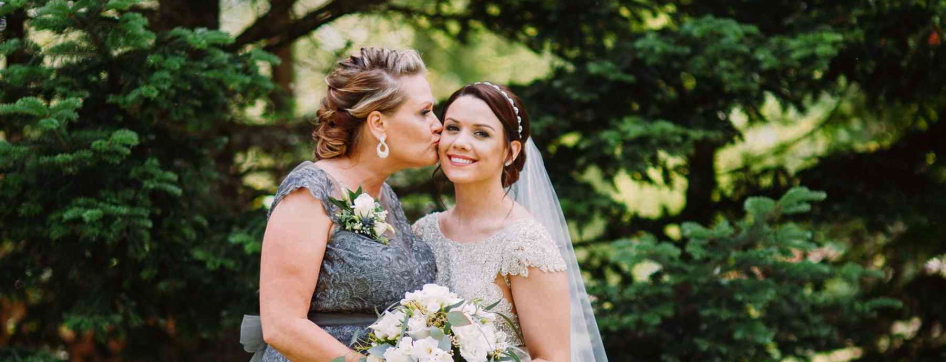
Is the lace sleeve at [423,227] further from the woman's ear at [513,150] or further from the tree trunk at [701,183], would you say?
the tree trunk at [701,183]

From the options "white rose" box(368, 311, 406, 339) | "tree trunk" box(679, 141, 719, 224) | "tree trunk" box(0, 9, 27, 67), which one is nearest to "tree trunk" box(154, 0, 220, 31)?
"tree trunk" box(0, 9, 27, 67)

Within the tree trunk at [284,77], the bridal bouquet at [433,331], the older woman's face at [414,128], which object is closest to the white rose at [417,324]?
the bridal bouquet at [433,331]

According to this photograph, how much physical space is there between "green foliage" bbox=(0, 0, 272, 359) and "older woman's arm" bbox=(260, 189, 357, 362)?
1245 millimetres

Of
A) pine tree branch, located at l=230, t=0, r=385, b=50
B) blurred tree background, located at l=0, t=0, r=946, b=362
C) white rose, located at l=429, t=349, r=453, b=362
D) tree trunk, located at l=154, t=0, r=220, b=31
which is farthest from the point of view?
pine tree branch, located at l=230, t=0, r=385, b=50

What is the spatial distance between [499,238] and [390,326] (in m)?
0.64

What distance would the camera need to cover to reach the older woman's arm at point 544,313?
2.84m

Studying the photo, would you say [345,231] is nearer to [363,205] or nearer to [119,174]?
[363,205]

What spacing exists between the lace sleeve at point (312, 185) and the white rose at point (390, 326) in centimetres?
47

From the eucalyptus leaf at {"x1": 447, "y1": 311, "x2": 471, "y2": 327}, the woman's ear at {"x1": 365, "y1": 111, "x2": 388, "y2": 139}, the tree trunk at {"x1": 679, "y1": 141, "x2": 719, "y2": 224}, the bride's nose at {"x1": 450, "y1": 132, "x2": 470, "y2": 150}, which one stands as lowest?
the eucalyptus leaf at {"x1": 447, "y1": 311, "x2": 471, "y2": 327}

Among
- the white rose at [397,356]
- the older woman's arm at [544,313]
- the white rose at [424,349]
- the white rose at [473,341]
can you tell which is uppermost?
the older woman's arm at [544,313]

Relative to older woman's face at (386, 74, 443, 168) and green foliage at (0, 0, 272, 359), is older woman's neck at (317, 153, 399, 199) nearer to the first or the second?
older woman's face at (386, 74, 443, 168)

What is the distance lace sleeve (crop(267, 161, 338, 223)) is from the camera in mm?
2768

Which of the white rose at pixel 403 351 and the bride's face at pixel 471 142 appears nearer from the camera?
the white rose at pixel 403 351

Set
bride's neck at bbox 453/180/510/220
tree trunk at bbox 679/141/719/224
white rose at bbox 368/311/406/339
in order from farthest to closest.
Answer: tree trunk at bbox 679/141/719/224 < bride's neck at bbox 453/180/510/220 < white rose at bbox 368/311/406/339
